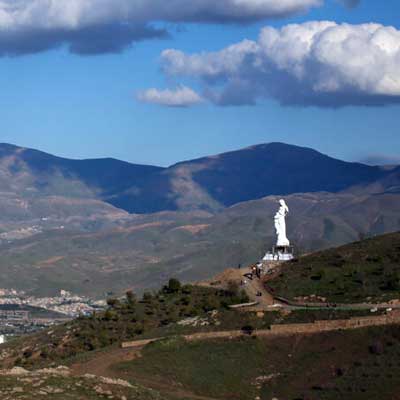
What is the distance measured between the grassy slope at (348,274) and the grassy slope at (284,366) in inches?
432

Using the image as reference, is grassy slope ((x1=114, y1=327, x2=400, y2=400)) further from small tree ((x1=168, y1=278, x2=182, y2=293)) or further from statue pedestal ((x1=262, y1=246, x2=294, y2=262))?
statue pedestal ((x1=262, y1=246, x2=294, y2=262))

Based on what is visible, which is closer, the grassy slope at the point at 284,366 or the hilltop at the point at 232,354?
the hilltop at the point at 232,354

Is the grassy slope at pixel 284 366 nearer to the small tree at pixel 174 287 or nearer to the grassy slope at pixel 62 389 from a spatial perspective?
the grassy slope at pixel 62 389

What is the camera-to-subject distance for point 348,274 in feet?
292

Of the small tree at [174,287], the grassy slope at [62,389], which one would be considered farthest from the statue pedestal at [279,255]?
the grassy slope at [62,389]

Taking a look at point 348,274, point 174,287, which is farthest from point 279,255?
point 348,274

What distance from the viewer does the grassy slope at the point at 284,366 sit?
2437 inches

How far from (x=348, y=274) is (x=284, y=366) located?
883 inches

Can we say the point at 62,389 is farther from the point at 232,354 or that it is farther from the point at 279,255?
the point at 279,255

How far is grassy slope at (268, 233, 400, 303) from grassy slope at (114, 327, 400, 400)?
1098 cm

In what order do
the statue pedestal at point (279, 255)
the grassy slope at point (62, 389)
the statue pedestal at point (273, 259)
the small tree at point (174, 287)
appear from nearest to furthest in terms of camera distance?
the grassy slope at point (62, 389) < the statue pedestal at point (273, 259) < the small tree at point (174, 287) < the statue pedestal at point (279, 255)

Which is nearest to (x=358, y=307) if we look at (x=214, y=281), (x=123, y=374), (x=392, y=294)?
(x=392, y=294)

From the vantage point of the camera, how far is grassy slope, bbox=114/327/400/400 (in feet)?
203

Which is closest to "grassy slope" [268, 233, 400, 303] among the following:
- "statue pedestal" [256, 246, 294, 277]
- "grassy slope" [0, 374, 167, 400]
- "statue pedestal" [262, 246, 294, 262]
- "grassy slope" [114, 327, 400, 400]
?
"statue pedestal" [256, 246, 294, 277]
